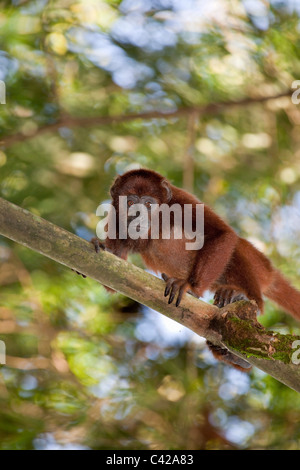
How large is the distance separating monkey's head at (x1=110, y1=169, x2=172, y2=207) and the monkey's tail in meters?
1.45

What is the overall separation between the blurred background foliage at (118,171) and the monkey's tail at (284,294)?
3.58 feet

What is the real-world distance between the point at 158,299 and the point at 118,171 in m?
3.64

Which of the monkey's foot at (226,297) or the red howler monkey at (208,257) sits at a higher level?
the red howler monkey at (208,257)

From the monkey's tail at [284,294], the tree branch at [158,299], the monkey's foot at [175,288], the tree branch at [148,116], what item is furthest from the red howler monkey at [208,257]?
the tree branch at [148,116]

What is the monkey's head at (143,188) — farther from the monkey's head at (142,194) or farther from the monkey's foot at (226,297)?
the monkey's foot at (226,297)

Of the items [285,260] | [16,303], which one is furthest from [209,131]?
[16,303]

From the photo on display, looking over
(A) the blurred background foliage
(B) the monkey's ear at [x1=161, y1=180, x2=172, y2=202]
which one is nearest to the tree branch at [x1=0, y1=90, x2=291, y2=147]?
(A) the blurred background foliage

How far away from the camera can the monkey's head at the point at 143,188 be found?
5.07m

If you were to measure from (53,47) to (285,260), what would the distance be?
12.7 ft

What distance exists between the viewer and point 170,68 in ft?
21.9

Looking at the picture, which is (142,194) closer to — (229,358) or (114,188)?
(114,188)

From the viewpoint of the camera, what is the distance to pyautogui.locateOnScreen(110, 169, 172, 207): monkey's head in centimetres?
507

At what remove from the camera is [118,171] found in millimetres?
7262
